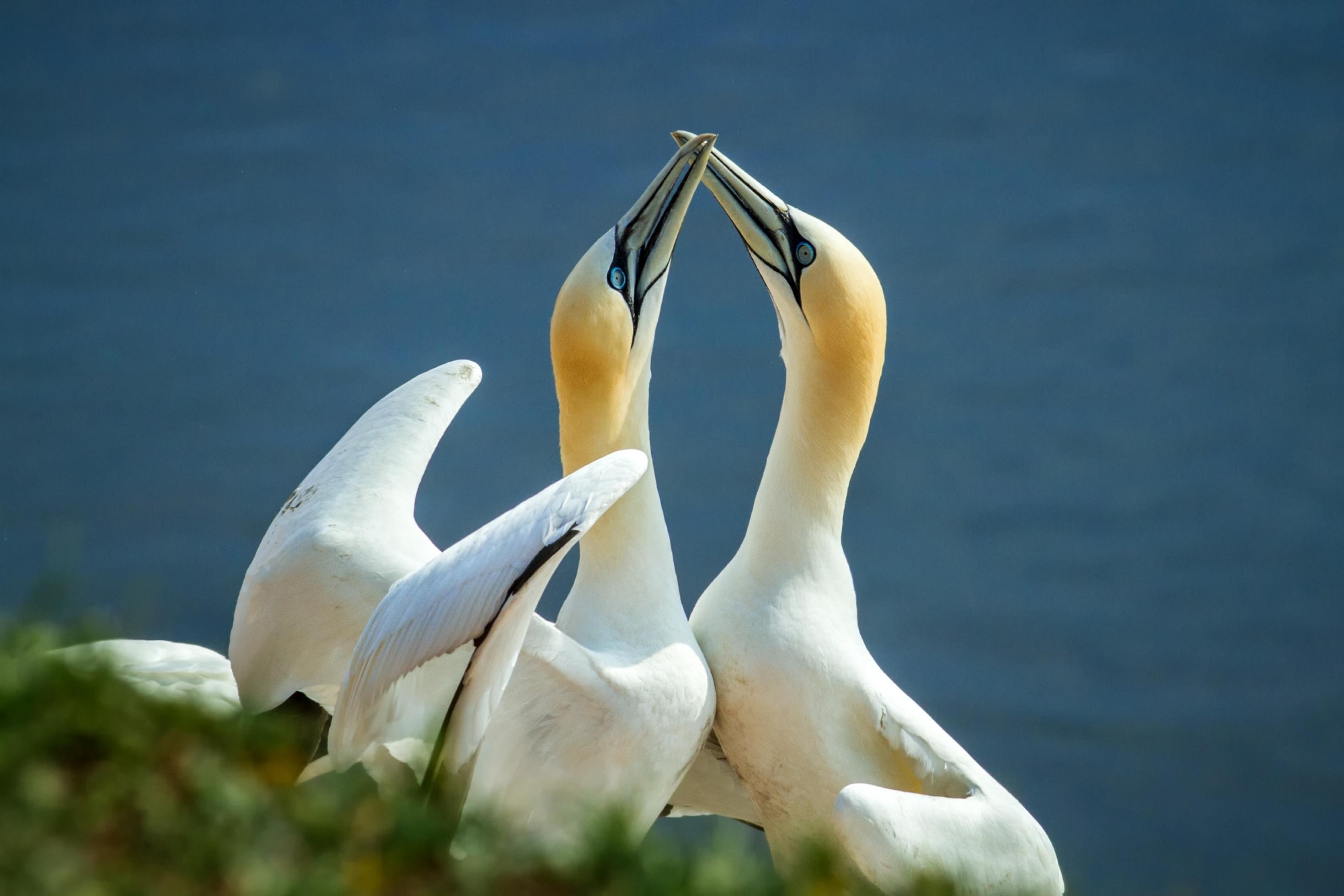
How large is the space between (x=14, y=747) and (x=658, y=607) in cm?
169

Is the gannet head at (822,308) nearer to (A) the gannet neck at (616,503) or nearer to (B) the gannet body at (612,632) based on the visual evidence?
(B) the gannet body at (612,632)

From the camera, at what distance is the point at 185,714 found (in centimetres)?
273

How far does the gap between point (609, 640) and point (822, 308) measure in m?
1.07

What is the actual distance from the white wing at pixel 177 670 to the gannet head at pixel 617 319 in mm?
1202

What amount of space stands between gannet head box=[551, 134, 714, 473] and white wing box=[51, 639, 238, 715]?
3.94ft

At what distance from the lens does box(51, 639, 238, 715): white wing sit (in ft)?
12.6

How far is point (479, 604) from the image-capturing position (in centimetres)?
269

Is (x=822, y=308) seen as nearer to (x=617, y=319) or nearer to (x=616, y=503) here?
(x=617, y=319)

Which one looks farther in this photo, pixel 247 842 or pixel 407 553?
pixel 407 553

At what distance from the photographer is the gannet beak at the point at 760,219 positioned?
3.89 meters

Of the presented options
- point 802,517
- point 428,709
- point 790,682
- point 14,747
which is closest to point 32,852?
point 14,747

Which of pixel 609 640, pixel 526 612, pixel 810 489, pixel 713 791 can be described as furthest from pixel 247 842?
pixel 713 791

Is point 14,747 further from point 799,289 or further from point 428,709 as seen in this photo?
point 799,289

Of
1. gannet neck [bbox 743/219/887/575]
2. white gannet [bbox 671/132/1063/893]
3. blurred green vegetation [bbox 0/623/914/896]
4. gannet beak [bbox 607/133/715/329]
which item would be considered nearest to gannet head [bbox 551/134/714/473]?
gannet beak [bbox 607/133/715/329]
